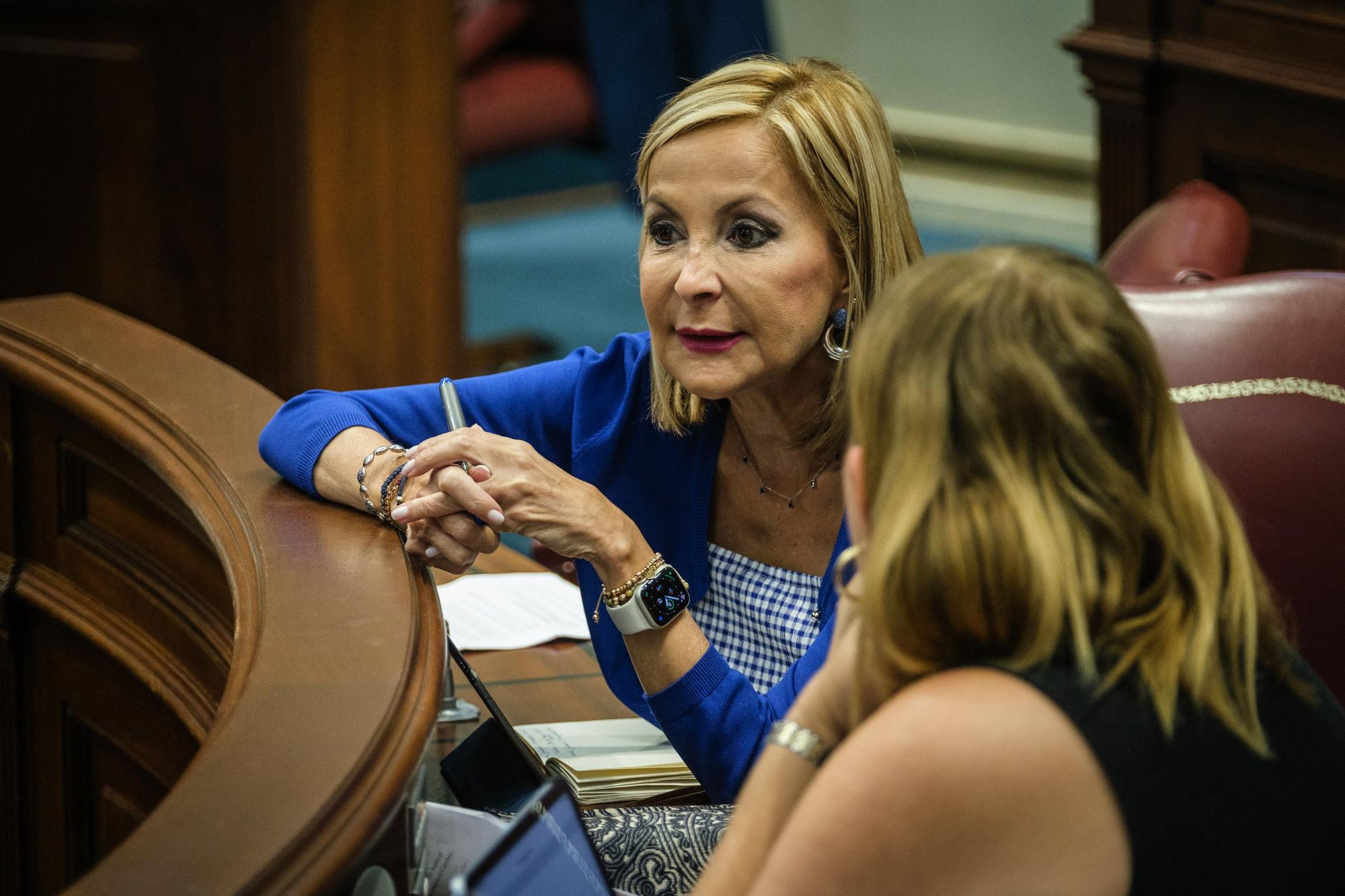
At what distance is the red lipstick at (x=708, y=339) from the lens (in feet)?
5.72

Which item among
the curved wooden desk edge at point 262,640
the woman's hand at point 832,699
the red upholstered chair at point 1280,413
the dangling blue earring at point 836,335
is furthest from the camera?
the dangling blue earring at point 836,335

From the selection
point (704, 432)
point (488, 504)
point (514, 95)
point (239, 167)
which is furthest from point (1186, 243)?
point (514, 95)

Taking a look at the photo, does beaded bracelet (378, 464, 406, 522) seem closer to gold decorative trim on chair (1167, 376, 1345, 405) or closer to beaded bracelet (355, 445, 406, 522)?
beaded bracelet (355, 445, 406, 522)

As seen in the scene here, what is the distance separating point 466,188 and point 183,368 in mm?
3668

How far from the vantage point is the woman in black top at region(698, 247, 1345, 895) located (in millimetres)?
942

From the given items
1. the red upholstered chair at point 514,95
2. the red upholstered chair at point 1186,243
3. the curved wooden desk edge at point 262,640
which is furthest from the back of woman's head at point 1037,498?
the red upholstered chair at point 514,95

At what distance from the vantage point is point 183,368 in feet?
6.30

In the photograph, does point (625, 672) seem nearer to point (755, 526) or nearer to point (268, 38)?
point (755, 526)

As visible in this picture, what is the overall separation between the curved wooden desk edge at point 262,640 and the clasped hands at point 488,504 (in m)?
0.05

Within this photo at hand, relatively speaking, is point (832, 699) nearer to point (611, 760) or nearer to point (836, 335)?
point (611, 760)

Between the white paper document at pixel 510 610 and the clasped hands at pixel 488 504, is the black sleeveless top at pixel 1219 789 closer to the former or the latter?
the clasped hands at pixel 488 504

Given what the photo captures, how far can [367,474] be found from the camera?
Result: 1.64 metres

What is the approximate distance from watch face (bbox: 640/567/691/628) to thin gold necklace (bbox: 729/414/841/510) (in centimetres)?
30

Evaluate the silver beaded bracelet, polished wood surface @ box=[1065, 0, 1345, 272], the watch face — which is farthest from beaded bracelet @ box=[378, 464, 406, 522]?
polished wood surface @ box=[1065, 0, 1345, 272]
